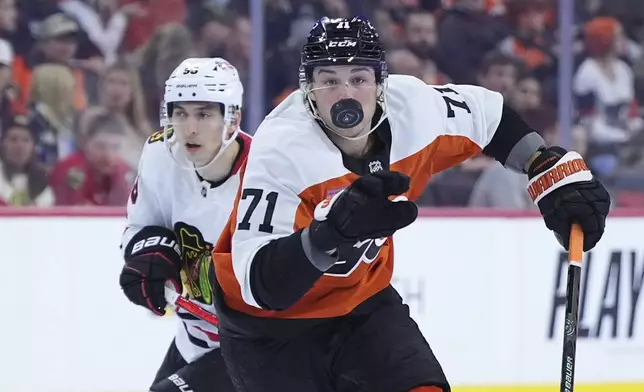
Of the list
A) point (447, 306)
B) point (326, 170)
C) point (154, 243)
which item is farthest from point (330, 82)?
point (447, 306)

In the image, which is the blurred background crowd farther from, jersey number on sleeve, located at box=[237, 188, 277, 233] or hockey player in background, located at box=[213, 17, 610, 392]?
jersey number on sleeve, located at box=[237, 188, 277, 233]

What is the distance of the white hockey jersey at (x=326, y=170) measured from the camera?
2150 mm

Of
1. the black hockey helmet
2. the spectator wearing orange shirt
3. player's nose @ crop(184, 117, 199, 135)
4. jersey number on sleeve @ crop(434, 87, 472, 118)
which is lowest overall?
the spectator wearing orange shirt

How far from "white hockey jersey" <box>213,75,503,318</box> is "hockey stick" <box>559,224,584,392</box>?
0.30 metres

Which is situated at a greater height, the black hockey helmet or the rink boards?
the black hockey helmet

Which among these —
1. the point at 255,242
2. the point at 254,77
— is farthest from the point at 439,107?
the point at 254,77

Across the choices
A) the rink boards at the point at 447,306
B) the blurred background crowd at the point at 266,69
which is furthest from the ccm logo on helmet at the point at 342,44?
the blurred background crowd at the point at 266,69

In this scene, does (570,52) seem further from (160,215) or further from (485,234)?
(160,215)

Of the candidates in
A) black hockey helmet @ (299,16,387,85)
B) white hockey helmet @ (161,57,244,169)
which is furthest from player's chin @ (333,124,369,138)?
white hockey helmet @ (161,57,244,169)

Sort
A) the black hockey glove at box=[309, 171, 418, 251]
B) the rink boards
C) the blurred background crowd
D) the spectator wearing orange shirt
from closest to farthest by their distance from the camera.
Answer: the black hockey glove at box=[309, 171, 418, 251], the rink boards, the spectator wearing orange shirt, the blurred background crowd

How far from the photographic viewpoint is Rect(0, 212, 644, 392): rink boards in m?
3.91

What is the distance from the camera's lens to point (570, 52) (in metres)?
4.99

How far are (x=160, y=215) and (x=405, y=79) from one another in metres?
0.85

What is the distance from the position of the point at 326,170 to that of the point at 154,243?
2.68 ft
